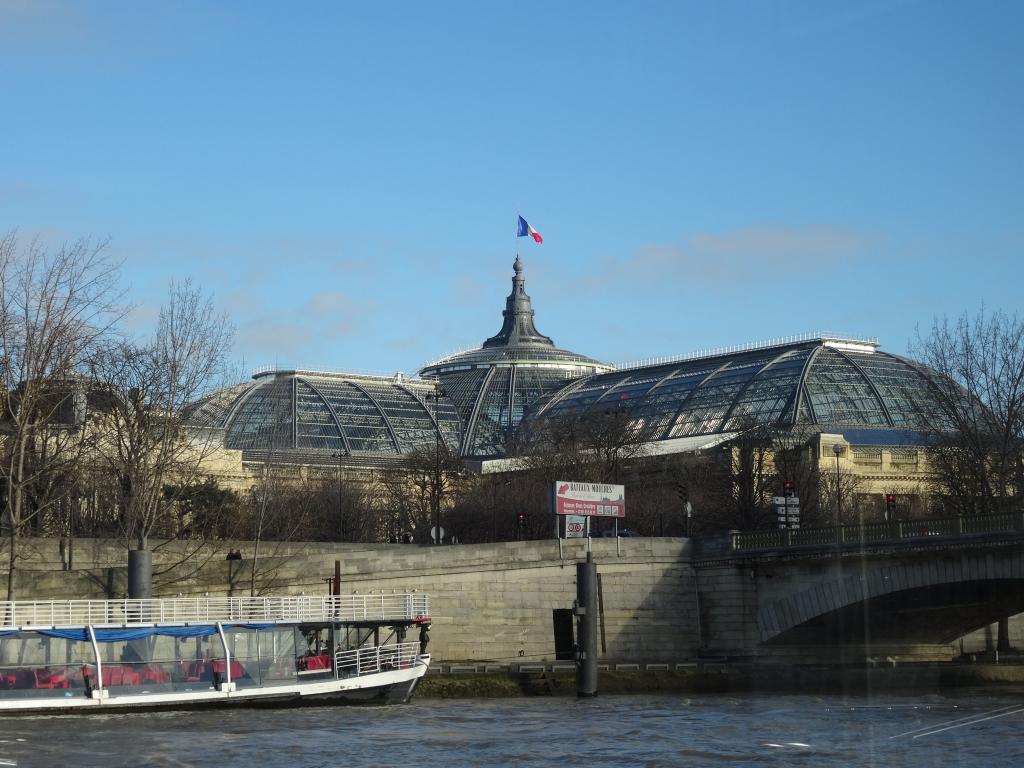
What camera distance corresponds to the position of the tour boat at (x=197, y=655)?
54.2 meters

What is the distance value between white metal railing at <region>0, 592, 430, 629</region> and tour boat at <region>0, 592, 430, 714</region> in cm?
7

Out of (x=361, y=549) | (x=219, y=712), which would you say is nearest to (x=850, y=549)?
(x=361, y=549)

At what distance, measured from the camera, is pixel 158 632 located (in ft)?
183

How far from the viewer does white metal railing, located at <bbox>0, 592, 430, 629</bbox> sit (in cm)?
5578

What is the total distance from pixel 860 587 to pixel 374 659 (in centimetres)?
1954

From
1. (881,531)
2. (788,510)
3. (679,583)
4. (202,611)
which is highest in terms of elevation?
(788,510)

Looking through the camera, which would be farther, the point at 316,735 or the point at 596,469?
the point at 596,469

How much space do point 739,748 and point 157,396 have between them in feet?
111

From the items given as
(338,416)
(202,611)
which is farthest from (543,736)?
(338,416)

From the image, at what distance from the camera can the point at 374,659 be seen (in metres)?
60.8

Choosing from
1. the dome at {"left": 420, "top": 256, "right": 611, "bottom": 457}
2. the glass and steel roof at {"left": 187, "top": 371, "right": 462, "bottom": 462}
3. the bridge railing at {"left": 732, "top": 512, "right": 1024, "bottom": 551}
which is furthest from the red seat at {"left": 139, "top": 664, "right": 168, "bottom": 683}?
the dome at {"left": 420, "top": 256, "right": 611, "bottom": 457}

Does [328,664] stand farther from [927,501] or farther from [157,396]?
[927,501]

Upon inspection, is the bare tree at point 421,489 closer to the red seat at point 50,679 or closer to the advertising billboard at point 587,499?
the advertising billboard at point 587,499

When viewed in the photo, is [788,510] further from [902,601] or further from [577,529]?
[577,529]
